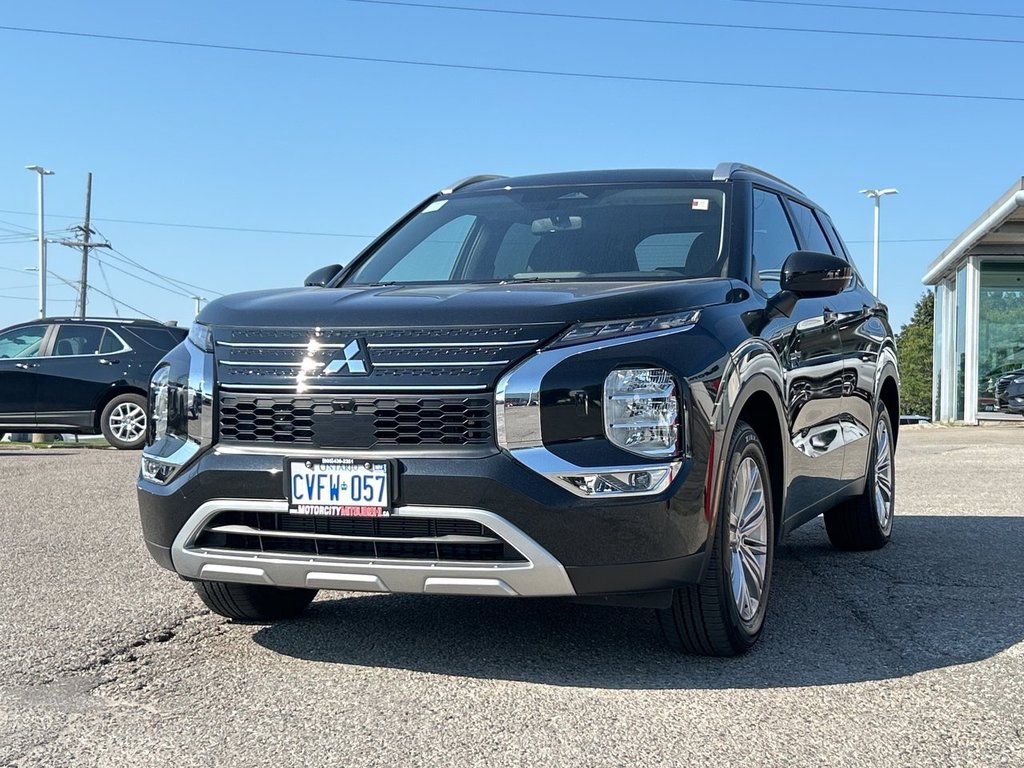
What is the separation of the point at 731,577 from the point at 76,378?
12645 mm

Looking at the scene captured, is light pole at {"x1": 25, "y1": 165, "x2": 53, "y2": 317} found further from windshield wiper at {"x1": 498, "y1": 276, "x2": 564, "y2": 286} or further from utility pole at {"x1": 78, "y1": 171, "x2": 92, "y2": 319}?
windshield wiper at {"x1": 498, "y1": 276, "x2": 564, "y2": 286}

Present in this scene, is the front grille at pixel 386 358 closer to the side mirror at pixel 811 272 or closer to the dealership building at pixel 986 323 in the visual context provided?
the side mirror at pixel 811 272

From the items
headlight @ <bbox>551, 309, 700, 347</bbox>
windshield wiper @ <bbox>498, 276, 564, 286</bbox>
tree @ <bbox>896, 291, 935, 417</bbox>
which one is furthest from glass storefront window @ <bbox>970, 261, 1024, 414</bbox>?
tree @ <bbox>896, 291, 935, 417</bbox>

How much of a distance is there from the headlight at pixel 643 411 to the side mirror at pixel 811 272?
1324mm

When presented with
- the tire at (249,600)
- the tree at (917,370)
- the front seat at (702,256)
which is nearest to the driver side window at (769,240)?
the front seat at (702,256)

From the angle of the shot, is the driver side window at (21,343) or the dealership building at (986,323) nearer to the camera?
the driver side window at (21,343)

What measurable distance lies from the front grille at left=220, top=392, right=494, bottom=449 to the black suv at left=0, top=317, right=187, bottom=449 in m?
11.7

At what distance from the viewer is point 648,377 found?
3629mm

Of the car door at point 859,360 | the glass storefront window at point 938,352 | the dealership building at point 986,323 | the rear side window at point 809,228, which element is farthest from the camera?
the glass storefront window at point 938,352

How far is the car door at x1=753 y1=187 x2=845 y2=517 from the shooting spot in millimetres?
4738

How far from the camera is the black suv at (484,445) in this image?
3.58 m

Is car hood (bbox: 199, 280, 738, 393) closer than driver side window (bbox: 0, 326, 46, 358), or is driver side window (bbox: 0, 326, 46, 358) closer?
car hood (bbox: 199, 280, 738, 393)

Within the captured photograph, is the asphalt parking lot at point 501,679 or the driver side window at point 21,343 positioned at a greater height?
the driver side window at point 21,343

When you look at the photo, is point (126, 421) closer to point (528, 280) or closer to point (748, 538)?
point (528, 280)
